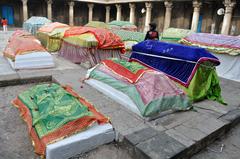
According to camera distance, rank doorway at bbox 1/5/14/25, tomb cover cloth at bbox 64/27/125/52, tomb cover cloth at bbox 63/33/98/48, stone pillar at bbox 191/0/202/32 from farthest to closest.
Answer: doorway at bbox 1/5/14/25 → stone pillar at bbox 191/0/202/32 → tomb cover cloth at bbox 64/27/125/52 → tomb cover cloth at bbox 63/33/98/48

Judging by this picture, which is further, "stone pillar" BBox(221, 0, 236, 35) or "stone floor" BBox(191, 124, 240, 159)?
"stone pillar" BBox(221, 0, 236, 35)

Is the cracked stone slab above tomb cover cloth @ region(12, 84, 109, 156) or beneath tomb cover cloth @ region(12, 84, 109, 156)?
beneath

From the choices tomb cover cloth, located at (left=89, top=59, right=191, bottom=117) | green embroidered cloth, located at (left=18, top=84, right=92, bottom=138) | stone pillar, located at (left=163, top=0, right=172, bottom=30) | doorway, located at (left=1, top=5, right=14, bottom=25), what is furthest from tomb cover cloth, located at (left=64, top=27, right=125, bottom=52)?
doorway, located at (left=1, top=5, right=14, bottom=25)

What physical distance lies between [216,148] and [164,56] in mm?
2449

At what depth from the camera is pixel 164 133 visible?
10.5ft

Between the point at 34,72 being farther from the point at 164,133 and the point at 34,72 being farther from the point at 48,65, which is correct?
the point at 164,133

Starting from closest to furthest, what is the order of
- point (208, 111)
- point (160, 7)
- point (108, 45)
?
point (208, 111)
point (108, 45)
point (160, 7)

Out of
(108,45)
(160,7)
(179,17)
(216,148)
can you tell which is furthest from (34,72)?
(160,7)

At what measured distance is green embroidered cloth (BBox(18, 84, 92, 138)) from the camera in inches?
113

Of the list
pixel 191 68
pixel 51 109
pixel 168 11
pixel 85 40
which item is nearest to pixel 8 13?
pixel 168 11

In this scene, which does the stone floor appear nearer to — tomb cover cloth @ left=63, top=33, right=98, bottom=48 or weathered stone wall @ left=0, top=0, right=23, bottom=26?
tomb cover cloth @ left=63, top=33, right=98, bottom=48

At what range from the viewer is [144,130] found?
3230mm

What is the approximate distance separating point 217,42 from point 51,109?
6.69 m

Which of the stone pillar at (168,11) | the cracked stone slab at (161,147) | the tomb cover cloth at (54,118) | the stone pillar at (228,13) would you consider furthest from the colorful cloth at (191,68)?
the stone pillar at (168,11)
